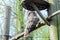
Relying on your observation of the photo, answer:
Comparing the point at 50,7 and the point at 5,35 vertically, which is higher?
the point at 50,7

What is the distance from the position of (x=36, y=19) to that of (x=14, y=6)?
1.60 meters

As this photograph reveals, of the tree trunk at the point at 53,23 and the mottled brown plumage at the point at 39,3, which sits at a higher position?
the mottled brown plumage at the point at 39,3

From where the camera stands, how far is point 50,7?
1.26 meters

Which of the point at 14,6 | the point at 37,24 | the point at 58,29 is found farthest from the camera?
the point at 14,6

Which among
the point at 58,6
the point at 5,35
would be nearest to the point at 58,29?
the point at 58,6

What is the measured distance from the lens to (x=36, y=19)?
4.16ft

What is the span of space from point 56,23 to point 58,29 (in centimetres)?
5

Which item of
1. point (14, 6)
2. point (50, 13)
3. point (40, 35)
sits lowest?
point (40, 35)

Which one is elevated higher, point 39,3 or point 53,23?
point 39,3

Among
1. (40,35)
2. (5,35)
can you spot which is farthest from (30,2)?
(40,35)

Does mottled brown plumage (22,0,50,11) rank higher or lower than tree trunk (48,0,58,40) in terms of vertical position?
higher

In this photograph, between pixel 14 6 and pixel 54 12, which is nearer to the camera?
pixel 54 12

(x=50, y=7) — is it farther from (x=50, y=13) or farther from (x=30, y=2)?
(x=30, y=2)

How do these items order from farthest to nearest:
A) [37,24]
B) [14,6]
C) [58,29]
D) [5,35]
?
[14,6]
[5,35]
[37,24]
[58,29]
